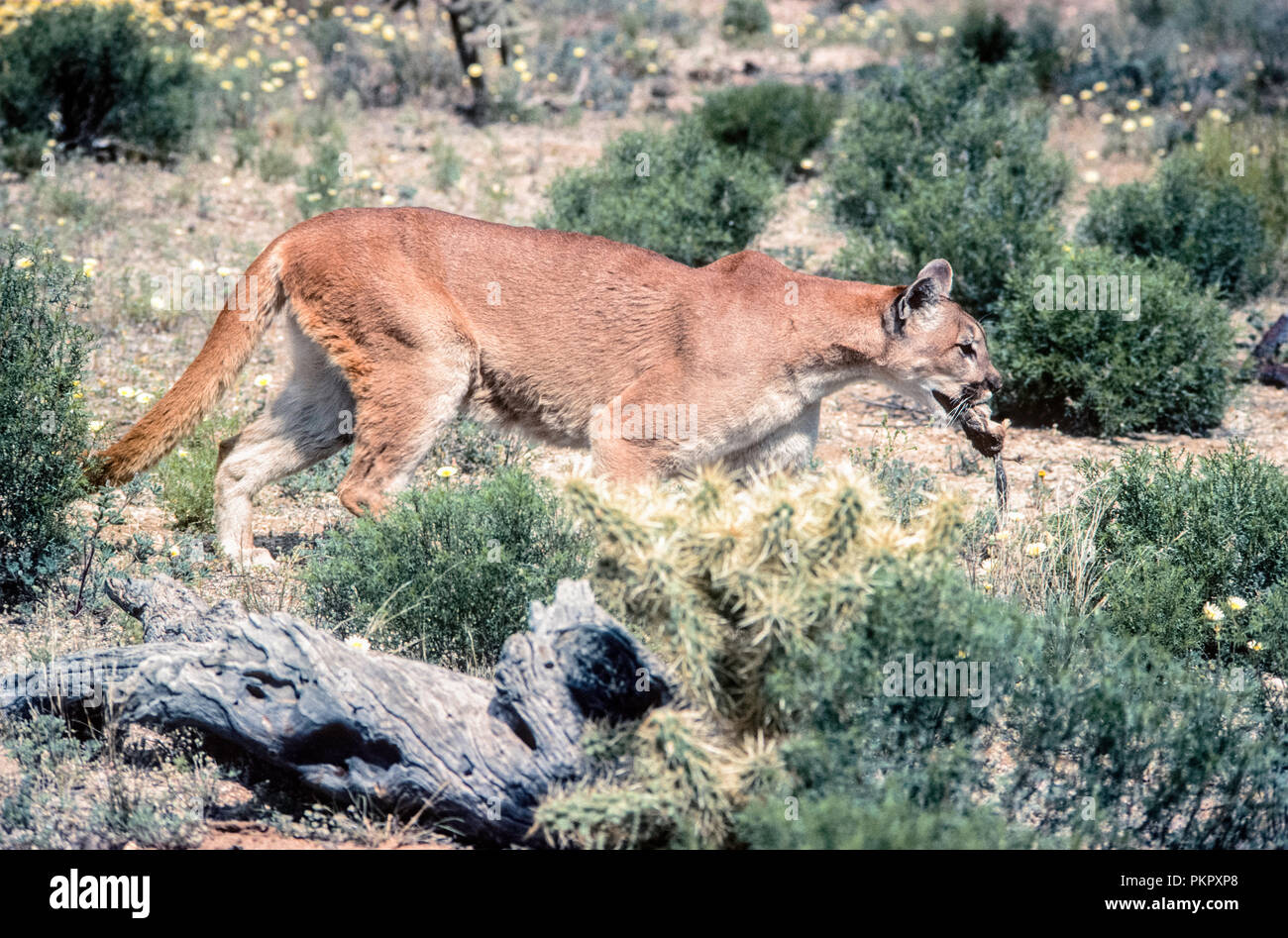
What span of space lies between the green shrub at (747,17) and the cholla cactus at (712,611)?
16939mm

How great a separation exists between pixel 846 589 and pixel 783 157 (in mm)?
9768

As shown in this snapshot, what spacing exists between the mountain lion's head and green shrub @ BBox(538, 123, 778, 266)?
12.0 ft

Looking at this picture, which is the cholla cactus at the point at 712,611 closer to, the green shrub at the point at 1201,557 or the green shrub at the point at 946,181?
the green shrub at the point at 1201,557

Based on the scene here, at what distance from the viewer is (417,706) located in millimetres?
3918

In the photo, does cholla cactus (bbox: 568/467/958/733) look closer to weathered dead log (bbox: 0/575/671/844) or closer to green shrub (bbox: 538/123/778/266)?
weathered dead log (bbox: 0/575/671/844)

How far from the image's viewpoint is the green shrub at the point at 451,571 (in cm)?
488

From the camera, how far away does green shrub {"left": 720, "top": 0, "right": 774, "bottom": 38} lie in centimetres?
1930

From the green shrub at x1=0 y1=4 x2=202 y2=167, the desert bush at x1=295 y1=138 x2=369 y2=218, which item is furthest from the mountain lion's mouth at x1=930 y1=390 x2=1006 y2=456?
the green shrub at x1=0 y1=4 x2=202 y2=167

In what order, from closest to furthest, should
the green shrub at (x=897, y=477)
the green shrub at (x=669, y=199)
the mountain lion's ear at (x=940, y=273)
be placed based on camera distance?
the mountain lion's ear at (x=940, y=273), the green shrub at (x=897, y=477), the green shrub at (x=669, y=199)

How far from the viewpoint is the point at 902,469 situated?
686cm

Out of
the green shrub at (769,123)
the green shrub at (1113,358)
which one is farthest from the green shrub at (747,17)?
the green shrub at (1113,358)

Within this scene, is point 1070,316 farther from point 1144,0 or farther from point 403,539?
point 1144,0

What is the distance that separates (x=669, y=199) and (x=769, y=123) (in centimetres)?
375

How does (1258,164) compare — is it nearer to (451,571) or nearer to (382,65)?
(451,571)
